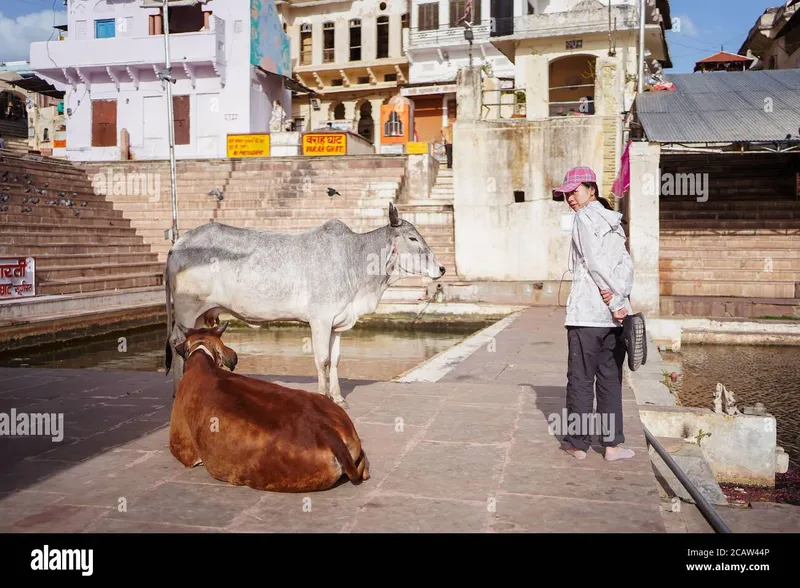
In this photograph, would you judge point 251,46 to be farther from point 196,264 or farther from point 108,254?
point 196,264

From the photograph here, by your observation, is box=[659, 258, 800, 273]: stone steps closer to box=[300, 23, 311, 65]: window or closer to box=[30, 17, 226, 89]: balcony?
box=[30, 17, 226, 89]: balcony

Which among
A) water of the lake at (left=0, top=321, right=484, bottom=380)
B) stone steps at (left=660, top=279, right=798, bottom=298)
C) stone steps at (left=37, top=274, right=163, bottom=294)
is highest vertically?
stone steps at (left=37, top=274, right=163, bottom=294)

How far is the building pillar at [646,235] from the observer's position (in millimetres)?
14805

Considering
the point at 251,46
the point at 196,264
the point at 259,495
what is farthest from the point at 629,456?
the point at 251,46

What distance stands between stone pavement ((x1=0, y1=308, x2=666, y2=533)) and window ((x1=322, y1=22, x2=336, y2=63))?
3666 cm

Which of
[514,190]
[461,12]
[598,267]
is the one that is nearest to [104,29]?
[461,12]

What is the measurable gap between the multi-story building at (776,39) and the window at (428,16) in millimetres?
14749

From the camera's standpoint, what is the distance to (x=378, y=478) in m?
4.54

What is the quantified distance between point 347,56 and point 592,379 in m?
38.0

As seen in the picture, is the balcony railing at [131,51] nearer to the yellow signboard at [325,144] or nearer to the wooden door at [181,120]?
the wooden door at [181,120]

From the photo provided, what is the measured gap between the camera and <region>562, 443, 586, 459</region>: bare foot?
16.4ft

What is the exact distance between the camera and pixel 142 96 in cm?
3328

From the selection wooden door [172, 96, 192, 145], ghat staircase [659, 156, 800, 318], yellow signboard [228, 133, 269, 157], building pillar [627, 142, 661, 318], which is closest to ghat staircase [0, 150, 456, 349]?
yellow signboard [228, 133, 269, 157]
